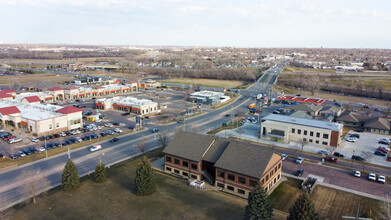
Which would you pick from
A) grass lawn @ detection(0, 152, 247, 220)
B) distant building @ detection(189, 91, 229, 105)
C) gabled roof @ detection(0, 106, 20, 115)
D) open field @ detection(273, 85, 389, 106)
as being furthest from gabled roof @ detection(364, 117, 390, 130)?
gabled roof @ detection(0, 106, 20, 115)

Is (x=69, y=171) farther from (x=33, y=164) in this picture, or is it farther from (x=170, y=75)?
(x=170, y=75)

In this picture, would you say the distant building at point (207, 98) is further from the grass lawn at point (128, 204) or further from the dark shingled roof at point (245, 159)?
the grass lawn at point (128, 204)

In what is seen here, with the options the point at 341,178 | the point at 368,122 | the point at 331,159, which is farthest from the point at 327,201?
the point at 368,122

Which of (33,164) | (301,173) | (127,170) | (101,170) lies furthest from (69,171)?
(301,173)

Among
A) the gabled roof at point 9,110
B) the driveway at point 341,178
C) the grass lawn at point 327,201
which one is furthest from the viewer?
the gabled roof at point 9,110

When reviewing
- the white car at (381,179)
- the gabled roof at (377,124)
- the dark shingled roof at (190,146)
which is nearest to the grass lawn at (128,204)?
the dark shingled roof at (190,146)

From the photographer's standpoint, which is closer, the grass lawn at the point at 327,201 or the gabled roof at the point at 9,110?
the grass lawn at the point at 327,201

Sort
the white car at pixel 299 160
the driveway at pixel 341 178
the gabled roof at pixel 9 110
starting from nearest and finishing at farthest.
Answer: the driveway at pixel 341 178
the white car at pixel 299 160
the gabled roof at pixel 9 110
